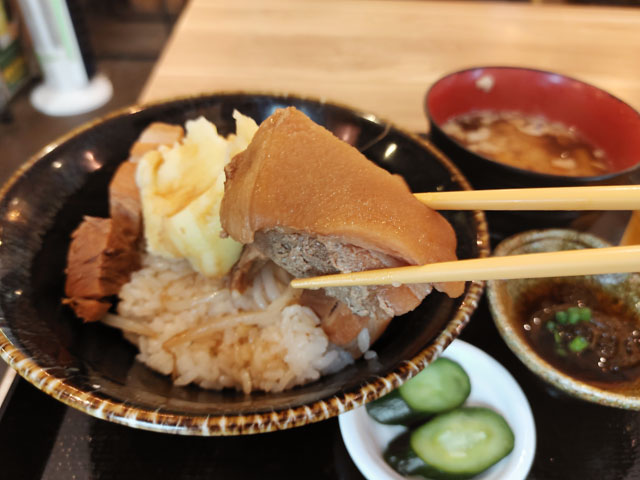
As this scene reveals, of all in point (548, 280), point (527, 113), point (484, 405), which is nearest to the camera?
point (484, 405)

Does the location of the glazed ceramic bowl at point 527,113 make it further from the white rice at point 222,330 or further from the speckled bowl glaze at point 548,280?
the white rice at point 222,330

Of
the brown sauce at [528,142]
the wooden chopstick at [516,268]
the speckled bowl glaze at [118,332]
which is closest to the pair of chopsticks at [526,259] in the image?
the wooden chopstick at [516,268]

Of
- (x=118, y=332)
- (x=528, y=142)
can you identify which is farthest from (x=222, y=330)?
(x=528, y=142)

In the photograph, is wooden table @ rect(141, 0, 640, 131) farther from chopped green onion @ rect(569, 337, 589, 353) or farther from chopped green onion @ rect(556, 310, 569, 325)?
chopped green onion @ rect(569, 337, 589, 353)

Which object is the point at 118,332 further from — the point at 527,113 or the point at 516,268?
the point at 527,113

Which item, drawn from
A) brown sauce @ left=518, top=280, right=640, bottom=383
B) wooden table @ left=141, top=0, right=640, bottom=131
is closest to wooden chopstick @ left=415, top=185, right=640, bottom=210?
brown sauce @ left=518, top=280, right=640, bottom=383

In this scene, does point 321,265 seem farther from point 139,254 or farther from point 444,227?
point 139,254

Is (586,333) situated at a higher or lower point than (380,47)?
lower

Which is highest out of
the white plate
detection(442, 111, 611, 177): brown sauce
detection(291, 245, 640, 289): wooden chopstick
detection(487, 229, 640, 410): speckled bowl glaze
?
detection(291, 245, 640, 289): wooden chopstick
